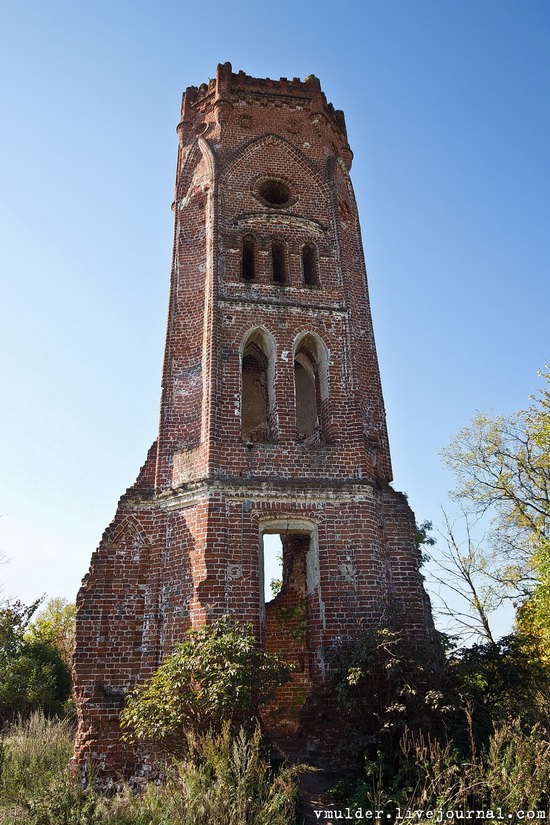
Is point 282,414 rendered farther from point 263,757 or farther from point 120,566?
point 263,757

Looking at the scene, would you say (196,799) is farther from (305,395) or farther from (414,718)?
(305,395)

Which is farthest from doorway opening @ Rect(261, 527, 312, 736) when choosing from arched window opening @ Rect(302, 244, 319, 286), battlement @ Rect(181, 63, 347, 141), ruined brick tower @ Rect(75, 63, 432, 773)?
battlement @ Rect(181, 63, 347, 141)

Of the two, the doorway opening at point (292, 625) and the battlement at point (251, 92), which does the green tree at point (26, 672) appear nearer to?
the doorway opening at point (292, 625)

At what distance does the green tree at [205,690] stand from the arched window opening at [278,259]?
7906 mm

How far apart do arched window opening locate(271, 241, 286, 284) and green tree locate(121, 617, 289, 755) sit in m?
7.91

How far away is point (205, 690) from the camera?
7566mm

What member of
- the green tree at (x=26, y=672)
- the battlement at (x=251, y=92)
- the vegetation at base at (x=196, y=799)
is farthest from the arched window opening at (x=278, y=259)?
the green tree at (x=26, y=672)

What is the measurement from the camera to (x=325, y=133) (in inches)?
591

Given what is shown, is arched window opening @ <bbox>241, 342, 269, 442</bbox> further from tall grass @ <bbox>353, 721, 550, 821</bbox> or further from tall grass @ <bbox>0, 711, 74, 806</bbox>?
tall grass @ <bbox>353, 721, 550, 821</bbox>

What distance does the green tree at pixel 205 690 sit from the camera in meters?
7.48

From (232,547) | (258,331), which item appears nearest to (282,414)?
(258,331)

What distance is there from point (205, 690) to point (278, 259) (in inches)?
362

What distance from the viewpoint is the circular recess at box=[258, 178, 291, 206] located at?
45.9 ft

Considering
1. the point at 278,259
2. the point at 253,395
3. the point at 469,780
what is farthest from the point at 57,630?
the point at 469,780
